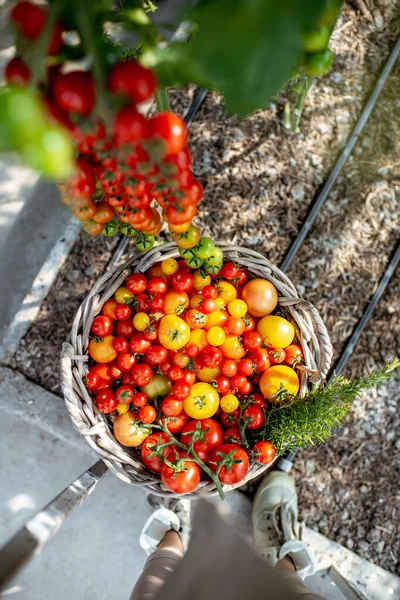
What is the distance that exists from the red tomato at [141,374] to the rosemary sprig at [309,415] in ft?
1.24

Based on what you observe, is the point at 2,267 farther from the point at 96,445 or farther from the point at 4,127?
the point at 4,127

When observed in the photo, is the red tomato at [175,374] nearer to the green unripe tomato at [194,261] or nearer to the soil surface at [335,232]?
the green unripe tomato at [194,261]

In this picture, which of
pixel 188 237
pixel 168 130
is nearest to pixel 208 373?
pixel 188 237

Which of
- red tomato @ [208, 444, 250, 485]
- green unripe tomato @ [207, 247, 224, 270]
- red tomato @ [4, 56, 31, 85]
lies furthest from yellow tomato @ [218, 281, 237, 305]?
red tomato @ [4, 56, 31, 85]

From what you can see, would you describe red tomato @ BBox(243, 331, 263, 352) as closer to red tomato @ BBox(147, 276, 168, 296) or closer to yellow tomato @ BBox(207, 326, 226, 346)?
yellow tomato @ BBox(207, 326, 226, 346)

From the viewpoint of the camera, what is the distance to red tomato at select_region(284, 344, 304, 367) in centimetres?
149

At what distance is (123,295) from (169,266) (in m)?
0.17

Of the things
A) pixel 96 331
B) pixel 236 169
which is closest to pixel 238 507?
pixel 96 331

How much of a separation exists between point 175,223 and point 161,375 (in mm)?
640

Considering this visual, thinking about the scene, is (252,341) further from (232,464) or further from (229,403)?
(232,464)

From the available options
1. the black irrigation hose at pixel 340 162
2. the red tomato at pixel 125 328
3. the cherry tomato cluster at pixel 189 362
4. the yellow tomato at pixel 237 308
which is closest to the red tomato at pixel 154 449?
the cherry tomato cluster at pixel 189 362

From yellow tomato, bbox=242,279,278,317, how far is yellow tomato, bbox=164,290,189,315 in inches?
7.7

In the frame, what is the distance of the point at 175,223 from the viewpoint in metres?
1.01

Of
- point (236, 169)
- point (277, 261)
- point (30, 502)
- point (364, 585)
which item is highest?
point (236, 169)
